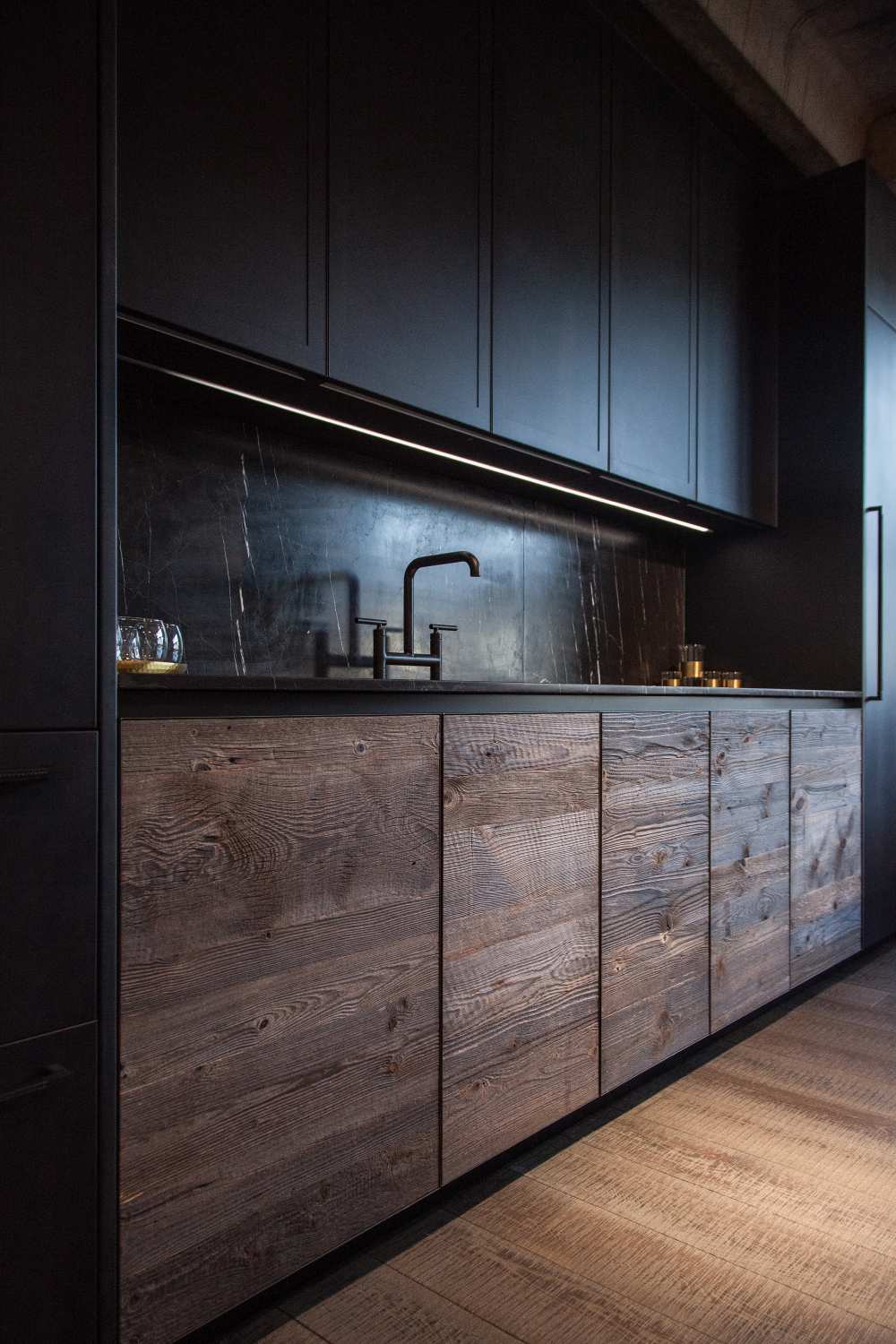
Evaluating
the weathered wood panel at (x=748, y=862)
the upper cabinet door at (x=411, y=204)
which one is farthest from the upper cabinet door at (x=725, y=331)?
the upper cabinet door at (x=411, y=204)

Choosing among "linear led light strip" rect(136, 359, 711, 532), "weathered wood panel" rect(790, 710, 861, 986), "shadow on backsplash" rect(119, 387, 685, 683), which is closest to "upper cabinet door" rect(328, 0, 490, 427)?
"linear led light strip" rect(136, 359, 711, 532)

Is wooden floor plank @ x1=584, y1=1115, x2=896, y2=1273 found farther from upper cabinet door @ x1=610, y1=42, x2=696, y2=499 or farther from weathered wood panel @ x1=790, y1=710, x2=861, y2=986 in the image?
upper cabinet door @ x1=610, y1=42, x2=696, y2=499

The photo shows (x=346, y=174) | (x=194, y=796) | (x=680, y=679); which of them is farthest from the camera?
(x=680, y=679)

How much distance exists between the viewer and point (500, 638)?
272cm

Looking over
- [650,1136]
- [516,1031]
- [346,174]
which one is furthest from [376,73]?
[650,1136]

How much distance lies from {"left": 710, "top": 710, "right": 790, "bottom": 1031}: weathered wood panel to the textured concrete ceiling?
82.3 inches

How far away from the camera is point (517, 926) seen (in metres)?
1.71

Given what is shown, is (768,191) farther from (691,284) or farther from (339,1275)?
(339,1275)

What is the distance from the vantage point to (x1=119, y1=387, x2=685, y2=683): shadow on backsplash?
1906mm

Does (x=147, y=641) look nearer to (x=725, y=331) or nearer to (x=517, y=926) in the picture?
(x=517, y=926)

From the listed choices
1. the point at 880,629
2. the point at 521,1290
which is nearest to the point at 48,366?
the point at 521,1290

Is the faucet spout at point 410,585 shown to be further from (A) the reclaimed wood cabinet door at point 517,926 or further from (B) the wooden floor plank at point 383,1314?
(B) the wooden floor plank at point 383,1314

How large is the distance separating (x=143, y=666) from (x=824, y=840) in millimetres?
2166

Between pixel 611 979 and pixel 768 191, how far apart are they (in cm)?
294
